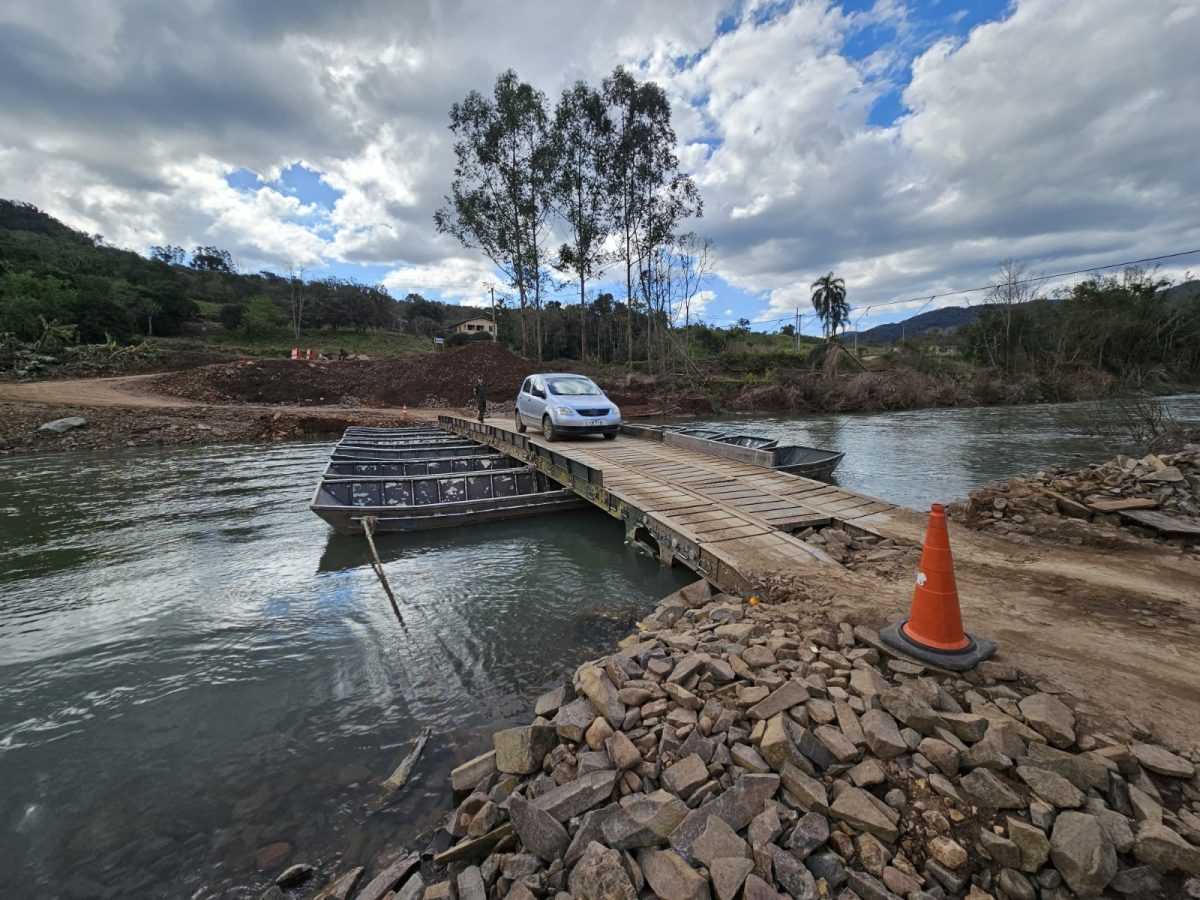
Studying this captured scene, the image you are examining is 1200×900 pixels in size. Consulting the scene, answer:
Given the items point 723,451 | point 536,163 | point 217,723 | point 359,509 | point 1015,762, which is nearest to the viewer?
point 1015,762

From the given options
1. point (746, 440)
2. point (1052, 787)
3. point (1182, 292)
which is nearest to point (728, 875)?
point (1052, 787)

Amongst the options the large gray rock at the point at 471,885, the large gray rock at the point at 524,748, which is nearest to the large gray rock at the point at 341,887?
the large gray rock at the point at 471,885

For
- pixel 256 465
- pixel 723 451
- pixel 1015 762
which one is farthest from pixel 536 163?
pixel 1015 762

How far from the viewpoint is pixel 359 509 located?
27.9ft

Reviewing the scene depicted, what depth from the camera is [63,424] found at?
17.3 metres

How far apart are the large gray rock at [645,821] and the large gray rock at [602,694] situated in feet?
2.12

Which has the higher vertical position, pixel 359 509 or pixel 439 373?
pixel 439 373

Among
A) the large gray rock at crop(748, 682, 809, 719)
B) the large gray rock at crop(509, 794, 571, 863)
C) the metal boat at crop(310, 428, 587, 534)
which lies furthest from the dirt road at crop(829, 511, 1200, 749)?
the metal boat at crop(310, 428, 587, 534)

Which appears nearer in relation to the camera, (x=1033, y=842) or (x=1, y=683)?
(x=1033, y=842)

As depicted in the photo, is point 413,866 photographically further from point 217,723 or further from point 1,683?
point 1,683

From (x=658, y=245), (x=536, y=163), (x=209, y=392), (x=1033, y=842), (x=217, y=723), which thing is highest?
(x=536, y=163)

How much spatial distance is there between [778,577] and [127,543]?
410 inches

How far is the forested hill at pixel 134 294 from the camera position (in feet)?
107

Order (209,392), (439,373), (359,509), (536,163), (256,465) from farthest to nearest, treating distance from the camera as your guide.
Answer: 1. (536,163)
2. (439,373)
3. (209,392)
4. (256,465)
5. (359,509)
